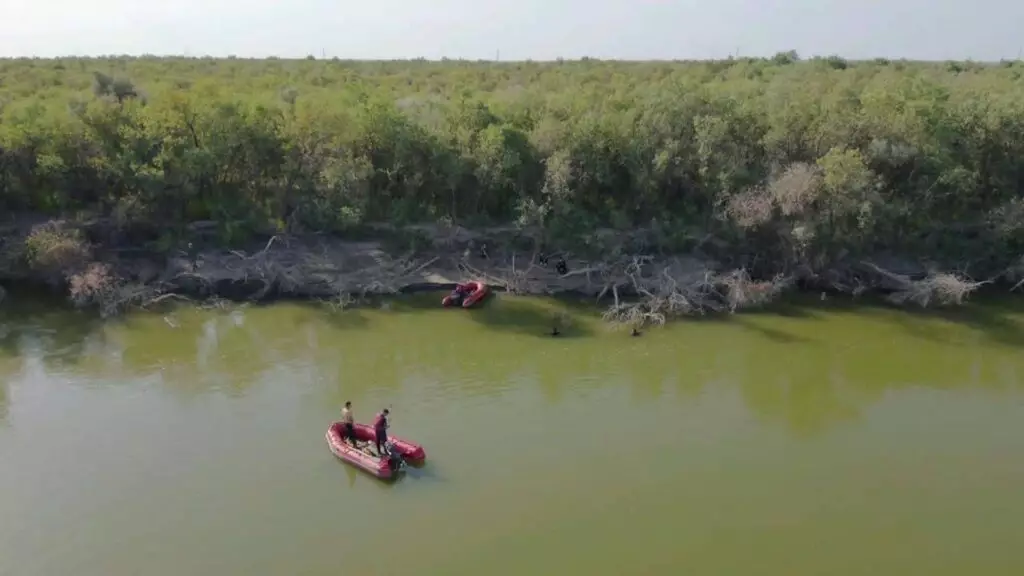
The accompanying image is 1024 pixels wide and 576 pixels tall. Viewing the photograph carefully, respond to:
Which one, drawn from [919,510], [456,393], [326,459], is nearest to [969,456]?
[919,510]

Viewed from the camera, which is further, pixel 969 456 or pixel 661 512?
pixel 969 456

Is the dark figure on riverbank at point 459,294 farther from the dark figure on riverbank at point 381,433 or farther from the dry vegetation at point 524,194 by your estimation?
the dark figure on riverbank at point 381,433

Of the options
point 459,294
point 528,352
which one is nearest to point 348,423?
point 528,352

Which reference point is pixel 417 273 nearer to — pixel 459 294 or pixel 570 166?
pixel 459 294

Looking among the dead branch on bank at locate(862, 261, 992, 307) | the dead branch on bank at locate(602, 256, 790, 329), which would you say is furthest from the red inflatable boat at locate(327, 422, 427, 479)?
the dead branch on bank at locate(862, 261, 992, 307)

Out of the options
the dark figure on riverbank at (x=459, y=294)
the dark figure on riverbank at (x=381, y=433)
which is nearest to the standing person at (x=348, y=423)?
the dark figure on riverbank at (x=381, y=433)

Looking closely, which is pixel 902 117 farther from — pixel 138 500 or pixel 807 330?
pixel 138 500
